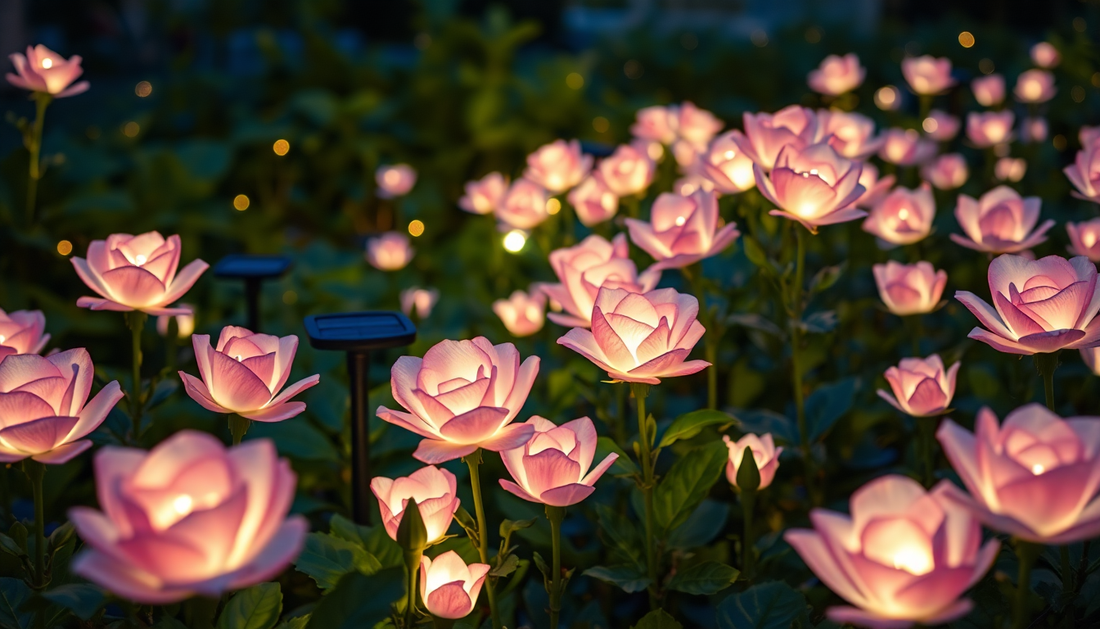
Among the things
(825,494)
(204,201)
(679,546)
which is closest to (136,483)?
(679,546)

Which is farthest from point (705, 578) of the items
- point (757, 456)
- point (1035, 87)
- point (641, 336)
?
point (1035, 87)

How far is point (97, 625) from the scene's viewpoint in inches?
32.9

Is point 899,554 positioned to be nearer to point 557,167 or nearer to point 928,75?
point 557,167

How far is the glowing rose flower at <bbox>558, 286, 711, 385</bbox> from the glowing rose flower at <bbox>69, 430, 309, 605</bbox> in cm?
31

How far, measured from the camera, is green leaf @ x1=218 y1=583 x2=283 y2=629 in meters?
0.74

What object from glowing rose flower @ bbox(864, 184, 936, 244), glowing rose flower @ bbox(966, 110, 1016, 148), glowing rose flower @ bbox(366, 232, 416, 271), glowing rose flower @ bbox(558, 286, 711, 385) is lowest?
glowing rose flower @ bbox(366, 232, 416, 271)

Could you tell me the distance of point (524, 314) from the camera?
4.64 feet

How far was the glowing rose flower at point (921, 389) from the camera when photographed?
34.8 inches

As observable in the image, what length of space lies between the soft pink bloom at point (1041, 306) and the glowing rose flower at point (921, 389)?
14cm

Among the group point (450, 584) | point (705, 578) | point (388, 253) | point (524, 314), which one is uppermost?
point (450, 584)

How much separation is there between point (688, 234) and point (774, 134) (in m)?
0.17

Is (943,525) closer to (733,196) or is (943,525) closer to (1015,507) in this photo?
(1015,507)

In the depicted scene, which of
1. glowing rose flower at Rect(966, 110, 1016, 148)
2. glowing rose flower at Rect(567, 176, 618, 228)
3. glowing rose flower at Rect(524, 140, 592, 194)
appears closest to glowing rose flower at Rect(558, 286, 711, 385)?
glowing rose flower at Rect(567, 176, 618, 228)

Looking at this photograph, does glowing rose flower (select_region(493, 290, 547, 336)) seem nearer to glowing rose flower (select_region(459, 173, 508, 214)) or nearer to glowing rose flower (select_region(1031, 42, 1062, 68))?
glowing rose flower (select_region(459, 173, 508, 214))
